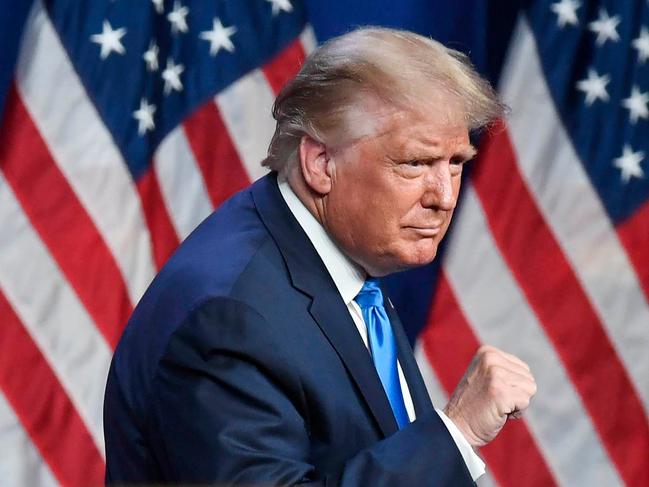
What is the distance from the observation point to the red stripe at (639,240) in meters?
3.21

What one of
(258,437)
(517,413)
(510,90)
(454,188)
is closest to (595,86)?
(510,90)

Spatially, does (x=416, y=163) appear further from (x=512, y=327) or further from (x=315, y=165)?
(x=512, y=327)

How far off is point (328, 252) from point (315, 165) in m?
0.12

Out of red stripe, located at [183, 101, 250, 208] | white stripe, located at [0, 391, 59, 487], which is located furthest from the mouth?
white stripe, located at [0, 391, 59, 487]

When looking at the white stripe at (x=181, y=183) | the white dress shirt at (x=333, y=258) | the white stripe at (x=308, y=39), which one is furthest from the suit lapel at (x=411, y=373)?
the white stripe at (x=308, y=39)

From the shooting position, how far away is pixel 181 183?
3.13m

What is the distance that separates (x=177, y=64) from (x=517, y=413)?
1774 millimetres

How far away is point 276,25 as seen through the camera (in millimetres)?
3152

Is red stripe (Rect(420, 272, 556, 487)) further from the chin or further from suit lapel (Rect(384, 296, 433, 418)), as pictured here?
the chin

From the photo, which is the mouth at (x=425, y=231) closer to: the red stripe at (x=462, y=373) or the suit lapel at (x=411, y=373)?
the suit lapel at (x=411, y=373)

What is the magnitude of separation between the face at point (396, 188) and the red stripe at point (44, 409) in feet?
5.09

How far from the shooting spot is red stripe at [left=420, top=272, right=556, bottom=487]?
3.25 m

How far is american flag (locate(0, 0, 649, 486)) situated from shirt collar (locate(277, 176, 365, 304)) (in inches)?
55.7

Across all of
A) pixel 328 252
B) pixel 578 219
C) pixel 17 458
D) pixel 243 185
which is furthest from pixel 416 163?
pixel 17 458
